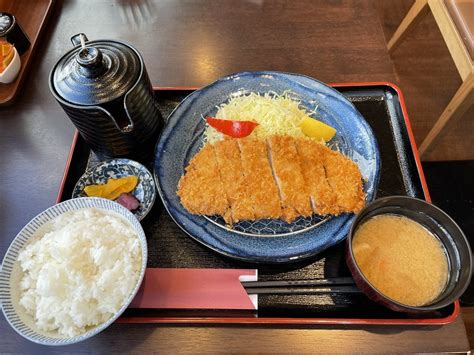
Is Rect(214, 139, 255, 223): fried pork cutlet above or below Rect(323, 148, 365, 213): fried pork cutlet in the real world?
below

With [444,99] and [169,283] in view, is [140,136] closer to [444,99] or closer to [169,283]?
[169,283]

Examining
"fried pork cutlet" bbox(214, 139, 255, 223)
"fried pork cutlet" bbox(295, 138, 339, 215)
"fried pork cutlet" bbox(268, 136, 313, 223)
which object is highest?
"fried pork cutlet" bbox(295, 138, 339, 215)

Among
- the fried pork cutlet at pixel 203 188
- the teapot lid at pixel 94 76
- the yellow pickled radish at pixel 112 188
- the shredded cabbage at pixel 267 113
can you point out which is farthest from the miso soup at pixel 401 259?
the teapot lid at pixel 94 76

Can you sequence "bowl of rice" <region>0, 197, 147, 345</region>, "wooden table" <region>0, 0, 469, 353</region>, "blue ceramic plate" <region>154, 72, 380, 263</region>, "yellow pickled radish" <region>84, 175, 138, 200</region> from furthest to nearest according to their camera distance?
"yellow pickled radish" <region>84, 175, 138, 200</region>
"blue ceramic plate" <region>154, 72, 380, 263</region>
"wooden table" <region>0, 0, 469, 353</region>
"bowl of rice" <region>0, 197, 147, 345</region>

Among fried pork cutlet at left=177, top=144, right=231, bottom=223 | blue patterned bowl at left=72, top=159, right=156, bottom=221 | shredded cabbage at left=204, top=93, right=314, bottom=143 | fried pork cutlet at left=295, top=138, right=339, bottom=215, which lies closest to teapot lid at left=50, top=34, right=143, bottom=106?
blue patterned bowl at left=72, top=159, right=156, bottom=221

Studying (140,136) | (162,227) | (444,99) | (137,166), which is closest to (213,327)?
(162,227)

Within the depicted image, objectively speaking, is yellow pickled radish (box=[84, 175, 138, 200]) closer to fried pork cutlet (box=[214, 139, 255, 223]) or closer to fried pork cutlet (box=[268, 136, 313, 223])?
fried pork cutlet (box=[214, 139, 255, 223])

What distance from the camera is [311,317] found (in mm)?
1429

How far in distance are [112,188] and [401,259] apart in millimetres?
1241

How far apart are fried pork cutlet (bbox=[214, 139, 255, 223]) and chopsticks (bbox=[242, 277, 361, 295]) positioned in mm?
289

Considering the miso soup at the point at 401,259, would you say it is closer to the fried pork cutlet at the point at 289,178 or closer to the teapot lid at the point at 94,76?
the fried pork cutlet at the point at 289,178

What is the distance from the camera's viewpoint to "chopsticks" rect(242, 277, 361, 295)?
4.77 feet

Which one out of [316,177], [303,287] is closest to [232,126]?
[316,177]

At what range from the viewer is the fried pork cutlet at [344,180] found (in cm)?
159
